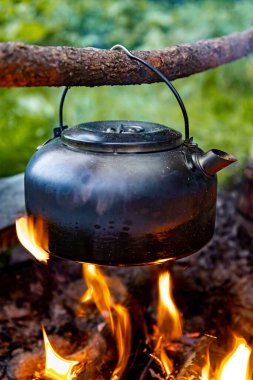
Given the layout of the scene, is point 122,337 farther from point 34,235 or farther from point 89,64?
point 89,64

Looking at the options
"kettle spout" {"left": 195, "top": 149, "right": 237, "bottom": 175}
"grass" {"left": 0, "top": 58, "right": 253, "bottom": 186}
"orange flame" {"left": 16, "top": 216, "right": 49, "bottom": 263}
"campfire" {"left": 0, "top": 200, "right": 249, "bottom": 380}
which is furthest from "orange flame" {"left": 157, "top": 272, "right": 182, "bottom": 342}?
"grass" {"left": 0, "top": 58, "right": 253, "bottom": 186}

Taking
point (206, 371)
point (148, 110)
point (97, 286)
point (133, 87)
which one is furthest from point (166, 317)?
point (133, 87)

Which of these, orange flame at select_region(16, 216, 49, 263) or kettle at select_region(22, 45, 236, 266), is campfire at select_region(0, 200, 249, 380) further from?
kettle at select_region(22, 45, 236, 266)

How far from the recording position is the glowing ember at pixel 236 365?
1.96m

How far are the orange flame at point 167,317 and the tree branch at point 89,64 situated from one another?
1212mm

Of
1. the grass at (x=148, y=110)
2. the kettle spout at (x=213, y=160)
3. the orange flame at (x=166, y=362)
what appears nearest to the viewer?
the kettle spout at (x=213, y=160)

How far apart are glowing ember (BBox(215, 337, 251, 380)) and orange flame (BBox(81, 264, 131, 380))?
18.7 inches

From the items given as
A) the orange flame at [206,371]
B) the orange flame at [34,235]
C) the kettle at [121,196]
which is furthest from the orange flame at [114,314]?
the kettle at [121,196]

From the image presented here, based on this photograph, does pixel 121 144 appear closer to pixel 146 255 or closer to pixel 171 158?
pixel 171 158

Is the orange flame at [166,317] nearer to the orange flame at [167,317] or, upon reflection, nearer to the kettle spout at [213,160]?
the orange flame at [167,317]

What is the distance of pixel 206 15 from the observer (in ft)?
27.5

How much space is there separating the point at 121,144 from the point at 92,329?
1486mm

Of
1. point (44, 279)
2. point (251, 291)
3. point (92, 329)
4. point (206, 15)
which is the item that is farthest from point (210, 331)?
point (206, 15)

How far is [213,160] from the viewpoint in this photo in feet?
5.31
